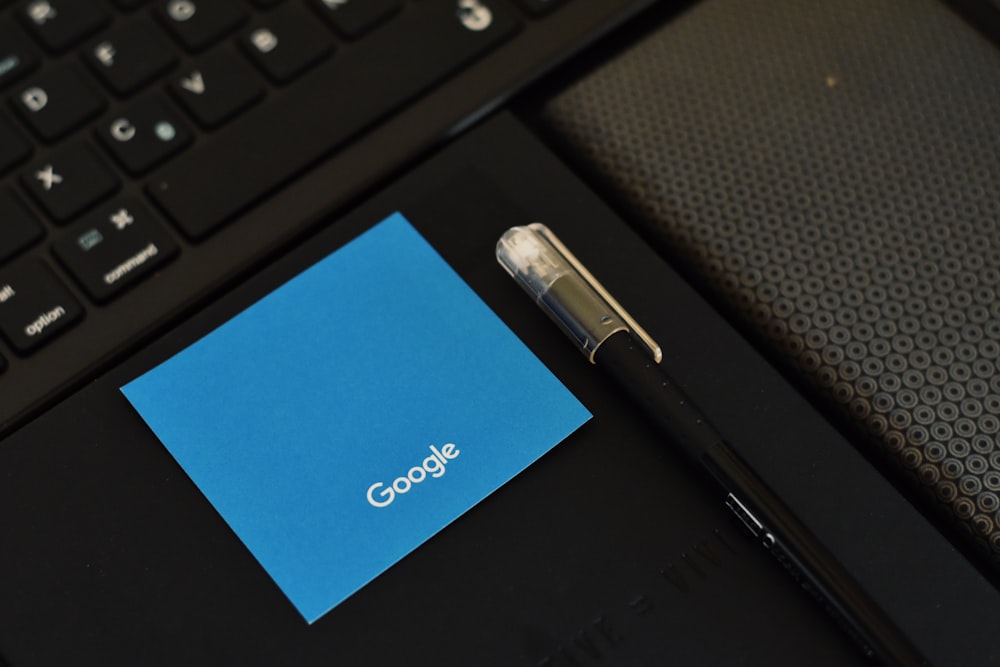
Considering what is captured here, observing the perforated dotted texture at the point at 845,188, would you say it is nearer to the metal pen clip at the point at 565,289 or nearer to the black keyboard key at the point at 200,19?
the metal pen clip at the point at 565,289

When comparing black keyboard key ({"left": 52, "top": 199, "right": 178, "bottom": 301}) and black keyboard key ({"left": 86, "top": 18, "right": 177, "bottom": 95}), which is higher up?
black keyboard key ({"left": 86, "top": 18, "right": 177, "bottom": 95})

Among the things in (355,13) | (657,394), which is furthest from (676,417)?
(355,13)

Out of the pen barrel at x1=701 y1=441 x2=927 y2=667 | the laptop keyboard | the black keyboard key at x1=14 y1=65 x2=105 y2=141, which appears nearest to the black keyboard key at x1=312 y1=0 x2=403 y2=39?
the laptop keyboard

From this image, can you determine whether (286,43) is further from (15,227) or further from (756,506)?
(756,506)

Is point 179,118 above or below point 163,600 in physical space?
above

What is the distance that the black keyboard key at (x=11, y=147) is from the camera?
0.42 meters

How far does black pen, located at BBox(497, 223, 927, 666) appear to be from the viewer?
34 cm

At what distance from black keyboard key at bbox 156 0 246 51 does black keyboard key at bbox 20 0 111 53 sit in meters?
0.03

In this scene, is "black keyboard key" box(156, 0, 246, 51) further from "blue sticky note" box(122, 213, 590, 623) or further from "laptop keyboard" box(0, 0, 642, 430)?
"blue sticky note" box(122, 213, 590, 623)

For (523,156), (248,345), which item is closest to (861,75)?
(523,156)

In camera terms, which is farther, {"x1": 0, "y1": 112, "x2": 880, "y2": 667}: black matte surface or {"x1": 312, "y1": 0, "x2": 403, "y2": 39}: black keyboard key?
{"x1": 312, "y1": 0, "x2": 403, "y2": 39}: black keyboard key

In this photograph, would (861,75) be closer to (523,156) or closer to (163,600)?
(523,156)

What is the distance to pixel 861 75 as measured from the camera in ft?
1.46

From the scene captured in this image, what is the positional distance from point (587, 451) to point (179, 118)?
23 centimetres
